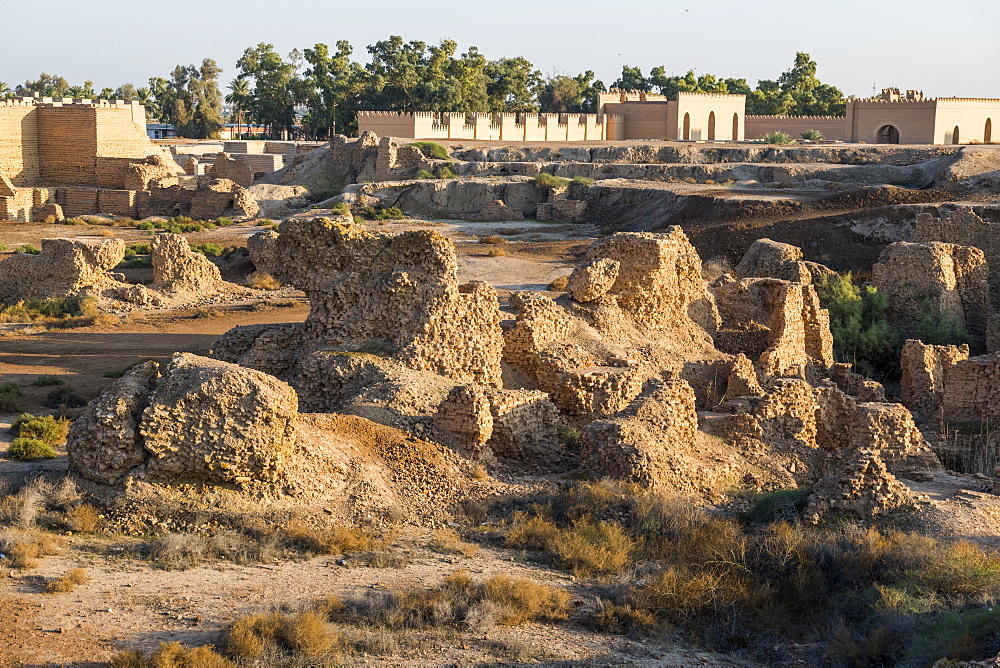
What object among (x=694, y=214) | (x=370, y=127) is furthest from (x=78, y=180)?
(x=694, y=214)

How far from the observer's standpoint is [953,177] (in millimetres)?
33281

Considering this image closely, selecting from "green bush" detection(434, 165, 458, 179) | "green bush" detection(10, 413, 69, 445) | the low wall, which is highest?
the low wall

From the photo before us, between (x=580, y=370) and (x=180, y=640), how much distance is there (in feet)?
21.2

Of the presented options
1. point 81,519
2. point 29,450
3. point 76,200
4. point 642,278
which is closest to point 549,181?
point 76,200

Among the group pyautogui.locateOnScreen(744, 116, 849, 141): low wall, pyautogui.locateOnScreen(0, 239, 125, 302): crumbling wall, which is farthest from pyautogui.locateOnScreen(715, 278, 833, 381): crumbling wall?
pyautogui.locateOnScreen(744, 116, 849, 141): low wall

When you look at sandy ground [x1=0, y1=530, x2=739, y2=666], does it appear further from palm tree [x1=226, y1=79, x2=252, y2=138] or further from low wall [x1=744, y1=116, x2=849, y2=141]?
palm tree [x1=226, y1=79, x2=252, y2=138]

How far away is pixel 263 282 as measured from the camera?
2517 cm

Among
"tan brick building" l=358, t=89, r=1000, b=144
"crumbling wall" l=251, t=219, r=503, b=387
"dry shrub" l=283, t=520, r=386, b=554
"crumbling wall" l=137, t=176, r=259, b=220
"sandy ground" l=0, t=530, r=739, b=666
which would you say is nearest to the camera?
"sandy ground" l=0, t=530, r=739, b=666

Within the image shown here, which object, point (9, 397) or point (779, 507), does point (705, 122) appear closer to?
point (9, 397)

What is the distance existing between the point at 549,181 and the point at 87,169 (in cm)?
1878

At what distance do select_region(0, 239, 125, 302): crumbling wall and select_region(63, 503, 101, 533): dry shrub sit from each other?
45.0 feet

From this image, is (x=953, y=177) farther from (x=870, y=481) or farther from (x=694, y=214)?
(x=870, y=481)

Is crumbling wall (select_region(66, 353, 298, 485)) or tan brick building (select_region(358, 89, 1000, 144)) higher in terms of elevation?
tan brick building (select_region(358, 89, 1000, 144))

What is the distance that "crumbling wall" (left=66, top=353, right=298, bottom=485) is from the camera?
9359 millimetres
